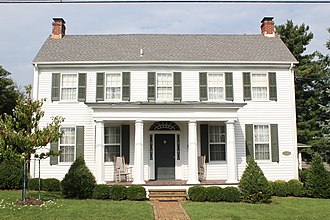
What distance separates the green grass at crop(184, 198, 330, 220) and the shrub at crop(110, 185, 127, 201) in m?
2.85

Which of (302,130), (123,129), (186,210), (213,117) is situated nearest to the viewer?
(186,210)

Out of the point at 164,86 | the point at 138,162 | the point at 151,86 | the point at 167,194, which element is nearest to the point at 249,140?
the point at 164,86

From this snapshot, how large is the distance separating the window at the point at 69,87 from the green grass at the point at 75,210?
244 inches

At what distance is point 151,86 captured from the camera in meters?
18.4

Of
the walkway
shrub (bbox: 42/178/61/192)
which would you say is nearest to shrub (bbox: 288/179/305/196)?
the walkway

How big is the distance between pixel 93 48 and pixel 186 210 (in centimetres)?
1170

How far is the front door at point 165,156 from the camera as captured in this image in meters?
18.2

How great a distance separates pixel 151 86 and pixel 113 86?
2.05m

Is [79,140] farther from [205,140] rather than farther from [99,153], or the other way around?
[205,140]

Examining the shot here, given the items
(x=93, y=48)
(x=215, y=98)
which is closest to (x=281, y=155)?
(x=215, y=98)

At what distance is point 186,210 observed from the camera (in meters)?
12.4

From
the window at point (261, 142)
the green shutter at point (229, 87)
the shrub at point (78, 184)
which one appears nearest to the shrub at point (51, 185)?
the shrub at point (78, 184)

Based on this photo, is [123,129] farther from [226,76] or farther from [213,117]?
[226,76]

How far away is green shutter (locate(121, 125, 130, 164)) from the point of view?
59.1ft
